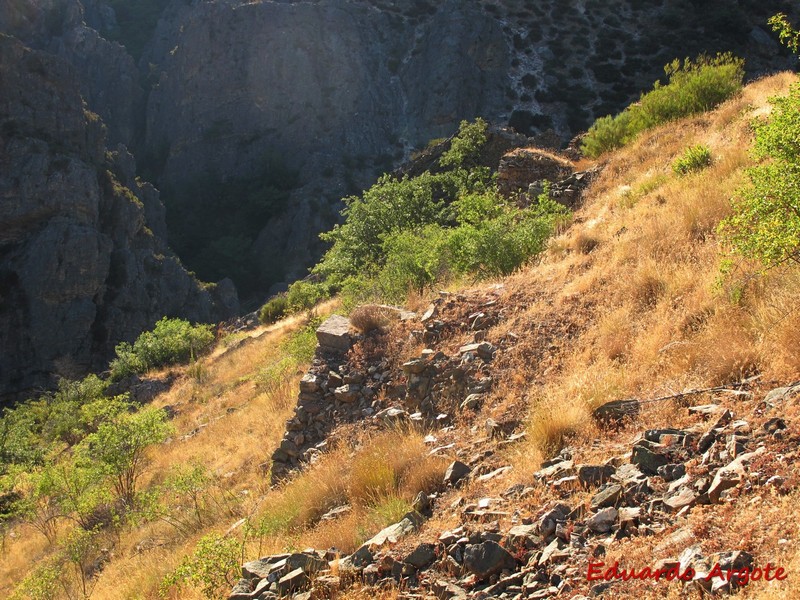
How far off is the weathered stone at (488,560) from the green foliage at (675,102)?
1423 centimetres

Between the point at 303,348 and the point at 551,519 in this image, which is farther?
the point at 303,348

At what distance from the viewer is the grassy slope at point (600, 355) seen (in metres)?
4.37

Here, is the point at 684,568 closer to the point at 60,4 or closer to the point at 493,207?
the point at 493,207

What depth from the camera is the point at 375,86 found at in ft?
176

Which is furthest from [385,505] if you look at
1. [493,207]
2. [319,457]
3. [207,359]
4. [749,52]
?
[749,52]

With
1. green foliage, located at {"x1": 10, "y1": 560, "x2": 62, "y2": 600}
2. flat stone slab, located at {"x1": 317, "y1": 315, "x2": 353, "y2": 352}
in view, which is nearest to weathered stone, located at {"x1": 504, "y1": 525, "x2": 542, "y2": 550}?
flat stone slab, located at {"x1": 317, "y1": 315, "x2": 353, "y2": 352}

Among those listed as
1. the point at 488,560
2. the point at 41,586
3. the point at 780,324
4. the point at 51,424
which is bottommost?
the point at 51,424

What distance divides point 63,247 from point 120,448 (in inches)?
1234

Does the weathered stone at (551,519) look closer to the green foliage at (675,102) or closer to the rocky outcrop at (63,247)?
the green foliage at (675,102)

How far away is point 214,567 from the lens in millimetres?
4754

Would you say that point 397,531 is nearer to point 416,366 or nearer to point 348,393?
point 416,366

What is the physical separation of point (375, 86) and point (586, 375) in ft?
171

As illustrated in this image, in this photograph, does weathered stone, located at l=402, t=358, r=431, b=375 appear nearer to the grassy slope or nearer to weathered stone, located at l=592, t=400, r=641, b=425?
the grassy slope

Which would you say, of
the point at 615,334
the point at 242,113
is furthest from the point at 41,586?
the point at 242,113
